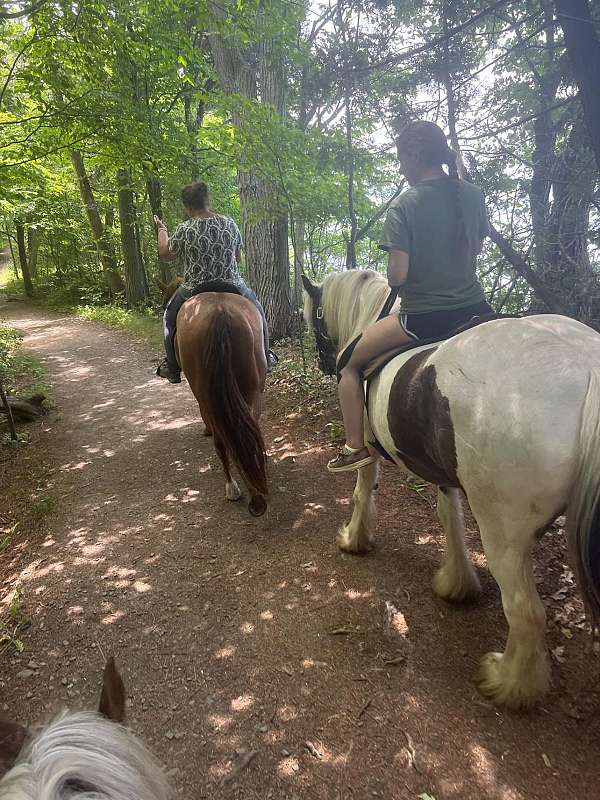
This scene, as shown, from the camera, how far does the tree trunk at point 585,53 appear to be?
11.8ft

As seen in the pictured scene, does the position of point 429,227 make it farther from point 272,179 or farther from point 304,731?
point 272,179

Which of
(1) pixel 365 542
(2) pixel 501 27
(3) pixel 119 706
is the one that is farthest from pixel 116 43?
(3) pixel 119 706

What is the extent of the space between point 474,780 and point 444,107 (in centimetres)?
674

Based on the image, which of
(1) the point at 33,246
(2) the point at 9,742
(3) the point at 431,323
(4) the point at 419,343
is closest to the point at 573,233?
(3) the point at 431,323

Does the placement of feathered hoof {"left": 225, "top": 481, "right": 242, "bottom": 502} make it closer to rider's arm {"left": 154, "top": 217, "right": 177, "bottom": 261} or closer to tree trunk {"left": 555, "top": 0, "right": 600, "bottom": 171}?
rider's arm {"left": 154, "top": 217, "right": 177, "bottom": 261}

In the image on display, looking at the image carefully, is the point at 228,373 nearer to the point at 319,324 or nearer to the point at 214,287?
the point at 319,324

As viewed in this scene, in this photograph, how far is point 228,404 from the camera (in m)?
3.82

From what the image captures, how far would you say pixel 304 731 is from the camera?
225cm

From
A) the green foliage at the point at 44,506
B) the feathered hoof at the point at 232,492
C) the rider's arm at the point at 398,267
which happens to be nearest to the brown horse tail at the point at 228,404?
the feathered hoof at the point at 232,492

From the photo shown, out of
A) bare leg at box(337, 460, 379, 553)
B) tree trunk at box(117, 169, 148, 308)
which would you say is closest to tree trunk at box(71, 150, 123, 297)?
tree trunk at box(117, 169, 148, 308)

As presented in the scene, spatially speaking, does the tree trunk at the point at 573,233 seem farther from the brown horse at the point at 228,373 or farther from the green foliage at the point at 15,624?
the green foliage at the point at 15,624

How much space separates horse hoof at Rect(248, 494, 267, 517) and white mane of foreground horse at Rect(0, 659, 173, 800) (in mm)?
2709

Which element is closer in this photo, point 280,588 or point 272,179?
point 280,588

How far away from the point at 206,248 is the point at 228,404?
157 cm
